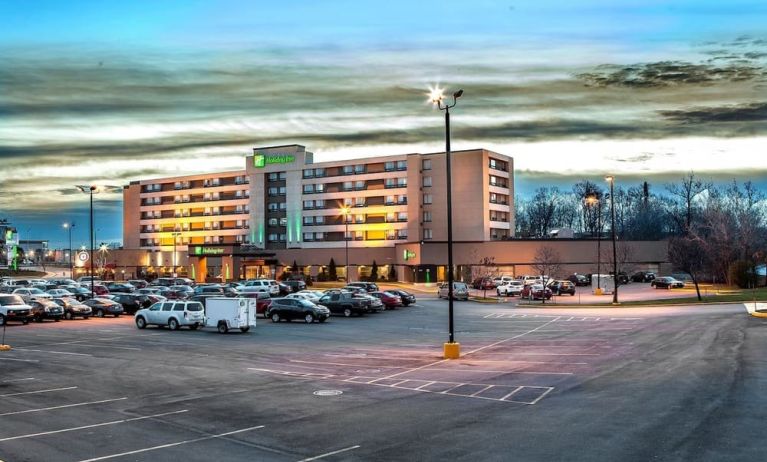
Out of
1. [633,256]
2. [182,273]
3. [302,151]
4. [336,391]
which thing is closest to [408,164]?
[302,151]

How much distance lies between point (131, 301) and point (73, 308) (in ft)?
17.1

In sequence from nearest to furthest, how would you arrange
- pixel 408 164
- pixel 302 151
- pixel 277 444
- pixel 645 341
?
pixel 277 444
pixel 645 341
pixel 408 164
pixel 302 151

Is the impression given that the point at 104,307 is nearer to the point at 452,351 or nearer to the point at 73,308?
the point at 73,308

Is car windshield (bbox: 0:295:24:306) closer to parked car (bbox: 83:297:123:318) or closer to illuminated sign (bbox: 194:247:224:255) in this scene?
parked car (bbox: 83:297:123:318)

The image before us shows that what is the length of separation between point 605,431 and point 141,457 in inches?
347

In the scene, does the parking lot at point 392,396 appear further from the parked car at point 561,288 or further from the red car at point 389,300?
the parked car at point 561,288

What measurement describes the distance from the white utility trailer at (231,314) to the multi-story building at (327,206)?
59665mm

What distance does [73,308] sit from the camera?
50938mm

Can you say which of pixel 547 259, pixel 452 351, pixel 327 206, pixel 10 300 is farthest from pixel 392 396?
pixel 327 206

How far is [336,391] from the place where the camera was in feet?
66.0

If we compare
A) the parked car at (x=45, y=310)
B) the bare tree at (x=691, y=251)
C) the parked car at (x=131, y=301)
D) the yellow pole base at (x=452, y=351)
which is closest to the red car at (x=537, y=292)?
the bare tree at (x=691, y=251)

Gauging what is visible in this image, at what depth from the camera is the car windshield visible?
47425 mm

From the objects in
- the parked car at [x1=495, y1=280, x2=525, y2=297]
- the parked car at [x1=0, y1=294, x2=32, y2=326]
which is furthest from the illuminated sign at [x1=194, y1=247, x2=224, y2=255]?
the parked car at [x1=0, y1=294, x2=32, y2=326]

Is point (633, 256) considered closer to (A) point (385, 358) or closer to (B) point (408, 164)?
(B) point (408, 164)
